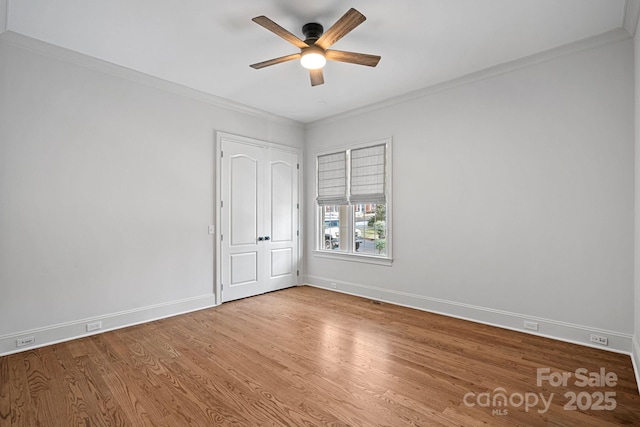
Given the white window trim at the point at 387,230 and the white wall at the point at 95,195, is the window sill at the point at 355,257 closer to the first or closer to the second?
the white window trim at the point at 387,230

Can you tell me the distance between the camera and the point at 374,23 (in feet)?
9.32

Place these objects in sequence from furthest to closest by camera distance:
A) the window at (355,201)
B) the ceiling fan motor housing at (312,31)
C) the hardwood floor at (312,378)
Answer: the window at (355,201) < the ceiling fan motor housing at (312,31) < the hardwood floor at (312,378)

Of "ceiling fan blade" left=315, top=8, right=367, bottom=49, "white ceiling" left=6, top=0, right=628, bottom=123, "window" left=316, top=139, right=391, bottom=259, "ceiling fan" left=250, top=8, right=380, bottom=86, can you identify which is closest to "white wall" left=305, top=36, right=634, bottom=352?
"window" left=316, top=139, right=391, bottom=259

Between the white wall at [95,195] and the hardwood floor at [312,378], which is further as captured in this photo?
the white wall at [95,195]

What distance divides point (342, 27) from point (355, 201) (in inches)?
117

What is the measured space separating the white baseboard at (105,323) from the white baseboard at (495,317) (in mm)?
2308

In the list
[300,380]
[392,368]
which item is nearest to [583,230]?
[392,368]

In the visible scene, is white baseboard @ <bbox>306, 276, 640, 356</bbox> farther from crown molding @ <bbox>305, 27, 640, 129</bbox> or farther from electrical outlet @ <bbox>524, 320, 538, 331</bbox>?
crown molding @ <bbox>305, 27, 640, 129</bbox>

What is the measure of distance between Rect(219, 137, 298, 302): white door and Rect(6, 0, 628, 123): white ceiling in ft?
4.35

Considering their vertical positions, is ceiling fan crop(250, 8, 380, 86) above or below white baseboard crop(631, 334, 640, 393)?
above

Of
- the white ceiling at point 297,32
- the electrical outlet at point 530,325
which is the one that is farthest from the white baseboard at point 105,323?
the electrical outlet at point 530,325

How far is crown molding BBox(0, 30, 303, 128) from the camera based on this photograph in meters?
3.03

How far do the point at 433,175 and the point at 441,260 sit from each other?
1.13 meters

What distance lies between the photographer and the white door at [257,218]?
4746mm
